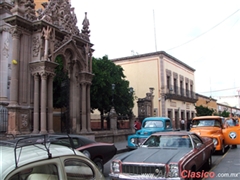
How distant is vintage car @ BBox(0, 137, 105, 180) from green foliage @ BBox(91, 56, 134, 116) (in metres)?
17.3

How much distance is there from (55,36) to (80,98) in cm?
409

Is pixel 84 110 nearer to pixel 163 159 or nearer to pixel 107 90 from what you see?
pixel 107 90

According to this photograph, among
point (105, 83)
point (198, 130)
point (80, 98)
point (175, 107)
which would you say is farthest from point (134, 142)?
point (175, 107)

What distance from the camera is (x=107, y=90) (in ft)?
70.7

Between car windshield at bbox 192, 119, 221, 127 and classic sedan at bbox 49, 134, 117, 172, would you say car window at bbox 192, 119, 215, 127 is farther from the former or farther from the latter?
classic sedan at bbox 49, 134, 117, 172

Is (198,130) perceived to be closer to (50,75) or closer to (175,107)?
(50,75)

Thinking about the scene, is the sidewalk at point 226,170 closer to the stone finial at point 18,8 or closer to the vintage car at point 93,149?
the vintage car at point 93,149

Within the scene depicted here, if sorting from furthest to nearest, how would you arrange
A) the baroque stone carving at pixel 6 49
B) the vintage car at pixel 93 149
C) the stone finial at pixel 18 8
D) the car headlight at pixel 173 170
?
the baroque stone carving at pixel 6 49 → the stone finial at pixel 18 8 → the vintage car at pixel 93 149 → the car headlight at pixel 173 170

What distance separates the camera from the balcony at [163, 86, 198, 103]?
1393 inches

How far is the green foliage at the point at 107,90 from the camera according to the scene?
69.9 feet

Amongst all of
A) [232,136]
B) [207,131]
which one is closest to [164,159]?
[207,131]

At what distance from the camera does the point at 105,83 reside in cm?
2141

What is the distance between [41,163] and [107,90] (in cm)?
1860

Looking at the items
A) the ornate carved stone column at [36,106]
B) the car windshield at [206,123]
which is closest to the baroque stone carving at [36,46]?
the ornate carved stone column at [36,106]
